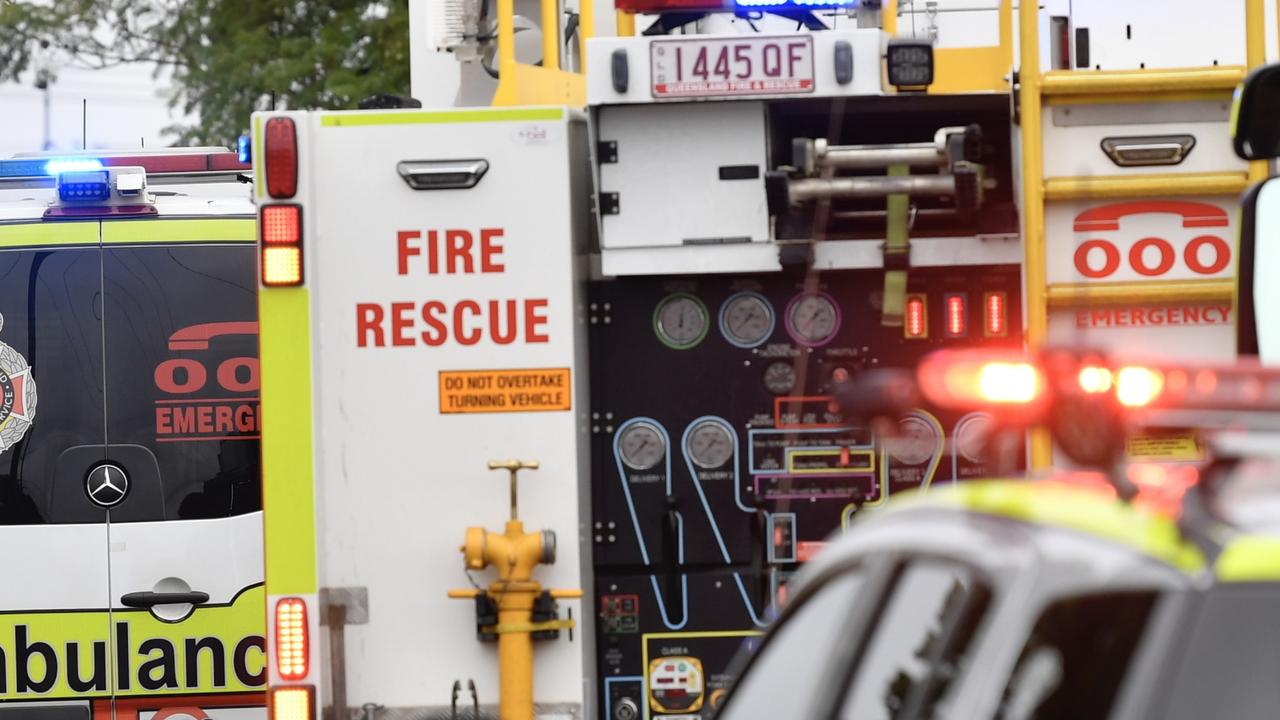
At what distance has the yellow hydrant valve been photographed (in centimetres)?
558

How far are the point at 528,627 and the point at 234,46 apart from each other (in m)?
16.8

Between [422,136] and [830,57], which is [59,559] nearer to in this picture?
[422,136]

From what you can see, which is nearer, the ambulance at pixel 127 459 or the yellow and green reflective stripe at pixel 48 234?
the ambulance at pixel 127 459

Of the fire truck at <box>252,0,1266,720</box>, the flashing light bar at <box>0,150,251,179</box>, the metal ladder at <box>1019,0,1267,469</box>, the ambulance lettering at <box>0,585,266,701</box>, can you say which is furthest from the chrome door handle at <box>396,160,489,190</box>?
the flashing light bar at <box>0,150,251,179</box>

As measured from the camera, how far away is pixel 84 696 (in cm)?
750

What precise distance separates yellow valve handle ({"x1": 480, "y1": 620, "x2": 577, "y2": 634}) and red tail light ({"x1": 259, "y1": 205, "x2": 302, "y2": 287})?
3.42 ft

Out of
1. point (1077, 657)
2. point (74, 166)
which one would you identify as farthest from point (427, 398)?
point (1077, 657)

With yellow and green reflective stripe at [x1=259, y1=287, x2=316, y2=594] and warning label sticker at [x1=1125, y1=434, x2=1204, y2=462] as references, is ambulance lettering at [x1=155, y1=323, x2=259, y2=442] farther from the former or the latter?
warning label sticker at [x1=1125, y1=434, x2=1204, y2=462]

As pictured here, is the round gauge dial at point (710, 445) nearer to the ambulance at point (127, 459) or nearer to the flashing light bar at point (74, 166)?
the ambulance at point (127, 459)

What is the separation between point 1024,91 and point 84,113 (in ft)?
18.3

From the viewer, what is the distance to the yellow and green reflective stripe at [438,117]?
5703 millimetres

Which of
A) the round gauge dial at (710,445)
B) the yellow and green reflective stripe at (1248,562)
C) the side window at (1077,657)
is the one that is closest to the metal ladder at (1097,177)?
the round gauge dial at (710,445)

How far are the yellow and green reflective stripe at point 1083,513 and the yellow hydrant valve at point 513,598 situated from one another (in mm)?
3014

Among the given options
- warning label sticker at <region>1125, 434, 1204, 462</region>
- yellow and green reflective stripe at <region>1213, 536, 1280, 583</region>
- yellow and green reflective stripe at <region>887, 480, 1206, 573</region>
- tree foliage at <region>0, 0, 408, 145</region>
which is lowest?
warning label sticker at <region>1125, 434, 1204, 462</region>
